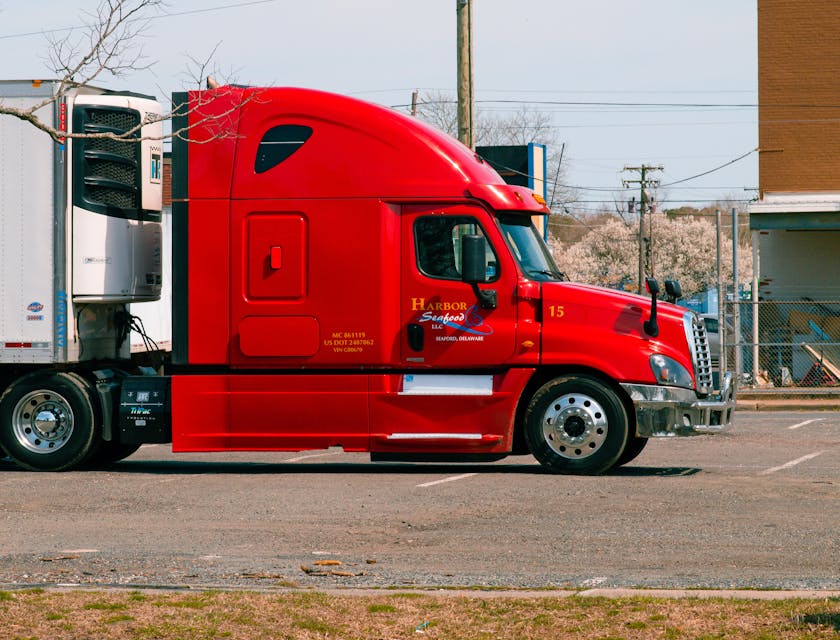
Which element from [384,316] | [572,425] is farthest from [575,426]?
[384,316]

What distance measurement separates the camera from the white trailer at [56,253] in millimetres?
13375

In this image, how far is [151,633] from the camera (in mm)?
6117

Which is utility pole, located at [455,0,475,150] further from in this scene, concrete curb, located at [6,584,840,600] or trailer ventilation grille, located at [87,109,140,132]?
concrete curb, located at [6,584,840,600]

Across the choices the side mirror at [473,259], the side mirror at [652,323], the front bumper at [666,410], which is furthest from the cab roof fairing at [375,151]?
the front bumper at [666,410]

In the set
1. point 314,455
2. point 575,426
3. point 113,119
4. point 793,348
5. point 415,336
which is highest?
point 113,119

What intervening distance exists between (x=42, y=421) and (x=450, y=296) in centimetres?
441

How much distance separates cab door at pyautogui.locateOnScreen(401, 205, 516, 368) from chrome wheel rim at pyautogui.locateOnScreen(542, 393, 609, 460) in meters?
0.71

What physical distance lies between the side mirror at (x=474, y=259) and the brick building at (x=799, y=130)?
2013 cm

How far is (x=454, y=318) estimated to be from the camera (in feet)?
42.4

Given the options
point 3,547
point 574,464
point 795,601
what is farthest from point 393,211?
point 795,601

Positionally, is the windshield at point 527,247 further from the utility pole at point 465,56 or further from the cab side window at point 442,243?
the utility pole at point 465,56

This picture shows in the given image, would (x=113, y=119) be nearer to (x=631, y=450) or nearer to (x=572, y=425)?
(x=572, y=425)

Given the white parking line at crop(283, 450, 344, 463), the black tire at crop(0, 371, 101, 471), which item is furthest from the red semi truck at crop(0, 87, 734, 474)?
the white parking line at crop(283, 450, 344, 463)

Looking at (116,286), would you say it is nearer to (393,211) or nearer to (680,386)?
(393,211)
